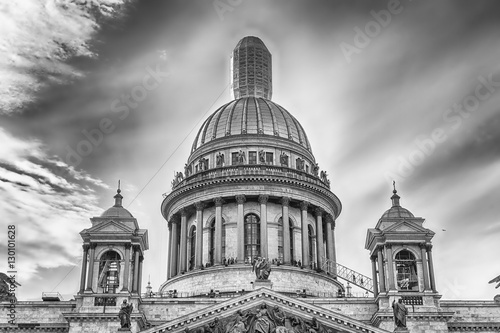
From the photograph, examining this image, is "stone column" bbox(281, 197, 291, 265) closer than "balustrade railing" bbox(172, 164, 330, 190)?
Yes

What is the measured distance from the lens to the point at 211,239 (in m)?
67.9

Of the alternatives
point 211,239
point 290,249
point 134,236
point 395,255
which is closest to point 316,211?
point 290,249

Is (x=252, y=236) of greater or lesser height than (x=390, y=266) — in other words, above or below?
above

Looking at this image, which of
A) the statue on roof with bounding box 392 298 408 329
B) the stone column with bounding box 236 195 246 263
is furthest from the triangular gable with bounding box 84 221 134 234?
the statue on roof with bounding box 392 298 408 329

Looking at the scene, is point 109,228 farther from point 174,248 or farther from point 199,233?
point 174,248

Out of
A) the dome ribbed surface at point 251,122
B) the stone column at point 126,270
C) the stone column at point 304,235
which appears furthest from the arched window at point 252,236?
the stone column at point 126,270

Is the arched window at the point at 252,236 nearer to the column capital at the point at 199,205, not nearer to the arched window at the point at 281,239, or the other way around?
the arched window at the point at 281,239

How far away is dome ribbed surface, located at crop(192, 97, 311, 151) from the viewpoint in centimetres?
7244

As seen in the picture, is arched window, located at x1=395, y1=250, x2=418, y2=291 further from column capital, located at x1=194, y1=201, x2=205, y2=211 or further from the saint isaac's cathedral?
column capital, located at x1=194, y1=201, x2=205, y2=211

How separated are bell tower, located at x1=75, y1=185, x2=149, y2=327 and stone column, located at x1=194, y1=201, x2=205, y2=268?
928cm

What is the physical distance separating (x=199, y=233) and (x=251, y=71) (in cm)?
2025

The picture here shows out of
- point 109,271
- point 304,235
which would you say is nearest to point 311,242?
point 304,235

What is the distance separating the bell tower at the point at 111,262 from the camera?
53188 millimetres

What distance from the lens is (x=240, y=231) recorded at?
65.7 m
